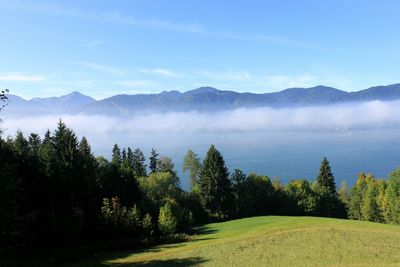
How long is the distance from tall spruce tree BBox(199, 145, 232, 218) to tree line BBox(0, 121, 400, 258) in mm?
172

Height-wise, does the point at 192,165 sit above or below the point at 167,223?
above

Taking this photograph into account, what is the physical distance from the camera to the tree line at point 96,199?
35.5m

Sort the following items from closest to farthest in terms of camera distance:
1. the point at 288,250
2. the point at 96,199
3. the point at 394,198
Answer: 1. the point at 288,250
2. the point at 96,199
3. the point at 394,198

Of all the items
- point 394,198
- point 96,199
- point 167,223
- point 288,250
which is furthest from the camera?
point 394,198

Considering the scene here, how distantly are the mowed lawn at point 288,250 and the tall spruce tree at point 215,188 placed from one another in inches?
1101

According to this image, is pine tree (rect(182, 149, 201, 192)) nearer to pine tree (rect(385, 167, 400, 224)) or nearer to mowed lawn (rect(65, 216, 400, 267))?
pine tree (rect(385, 167, 400, 224))

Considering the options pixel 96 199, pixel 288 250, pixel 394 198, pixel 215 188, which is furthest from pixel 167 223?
pixel 394 198

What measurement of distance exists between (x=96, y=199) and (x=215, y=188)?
81.6ft

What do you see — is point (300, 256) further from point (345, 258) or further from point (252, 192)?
point (252, 192)

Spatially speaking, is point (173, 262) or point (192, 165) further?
point (192, 165)

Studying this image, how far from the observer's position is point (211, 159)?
65.4 m

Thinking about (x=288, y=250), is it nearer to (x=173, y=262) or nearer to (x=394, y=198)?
(x=173, y=262)

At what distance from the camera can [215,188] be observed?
6450 centimetres

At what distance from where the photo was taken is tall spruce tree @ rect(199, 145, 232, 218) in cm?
6456
